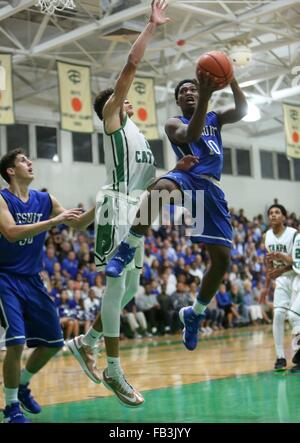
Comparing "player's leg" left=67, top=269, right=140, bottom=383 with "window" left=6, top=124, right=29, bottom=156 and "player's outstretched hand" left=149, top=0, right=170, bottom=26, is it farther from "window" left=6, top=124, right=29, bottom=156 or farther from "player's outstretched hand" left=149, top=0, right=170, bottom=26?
"window" left=6, top=124, right=29, bottom=156

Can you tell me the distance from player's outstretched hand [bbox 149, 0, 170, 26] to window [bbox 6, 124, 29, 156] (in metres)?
15.3

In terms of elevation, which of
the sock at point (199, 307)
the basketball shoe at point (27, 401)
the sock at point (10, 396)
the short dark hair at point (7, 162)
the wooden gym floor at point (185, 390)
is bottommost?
the wooden gym floor at point (185, 390)

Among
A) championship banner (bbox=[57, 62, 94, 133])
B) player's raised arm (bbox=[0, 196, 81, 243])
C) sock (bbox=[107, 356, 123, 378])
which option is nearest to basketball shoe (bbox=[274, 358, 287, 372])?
sock (bbox=[107, 356, 123, 378])

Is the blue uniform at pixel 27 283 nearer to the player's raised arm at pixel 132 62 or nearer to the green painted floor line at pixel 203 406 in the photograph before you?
the green painted floor line at pixel 203 406

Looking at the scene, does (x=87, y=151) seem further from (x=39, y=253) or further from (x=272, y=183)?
(x=39, y=253)

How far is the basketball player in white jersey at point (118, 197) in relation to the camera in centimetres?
557

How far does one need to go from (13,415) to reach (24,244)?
50.3 inches

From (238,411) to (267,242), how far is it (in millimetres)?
3766

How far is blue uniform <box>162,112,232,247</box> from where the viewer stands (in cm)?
574

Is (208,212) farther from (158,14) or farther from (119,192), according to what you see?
(158,14)

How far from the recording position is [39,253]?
5.78 meters

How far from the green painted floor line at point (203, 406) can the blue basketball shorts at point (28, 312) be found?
62 centimetres

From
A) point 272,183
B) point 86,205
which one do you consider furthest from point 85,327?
point 272,183

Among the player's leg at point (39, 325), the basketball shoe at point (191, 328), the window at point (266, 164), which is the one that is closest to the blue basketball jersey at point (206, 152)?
the basketball shoe at point (191, 328)
